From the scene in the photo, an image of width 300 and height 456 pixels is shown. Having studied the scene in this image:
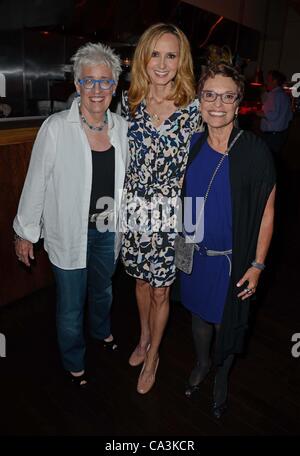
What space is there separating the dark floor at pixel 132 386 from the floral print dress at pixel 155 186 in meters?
0.68

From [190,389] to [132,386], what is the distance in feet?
1.08

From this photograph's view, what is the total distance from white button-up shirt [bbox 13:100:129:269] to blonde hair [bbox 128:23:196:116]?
6.5 inches

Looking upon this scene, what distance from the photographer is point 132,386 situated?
85.0 inches

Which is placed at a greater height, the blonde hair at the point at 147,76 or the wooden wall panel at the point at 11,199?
the blonde hair at the point at 147,76

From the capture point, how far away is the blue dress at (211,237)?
162 centimetres

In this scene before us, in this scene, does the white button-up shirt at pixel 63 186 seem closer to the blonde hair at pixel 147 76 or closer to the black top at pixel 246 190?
the blonde hair at pixel 147 76

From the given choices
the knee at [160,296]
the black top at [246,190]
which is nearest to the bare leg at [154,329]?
the knee at [160,296]

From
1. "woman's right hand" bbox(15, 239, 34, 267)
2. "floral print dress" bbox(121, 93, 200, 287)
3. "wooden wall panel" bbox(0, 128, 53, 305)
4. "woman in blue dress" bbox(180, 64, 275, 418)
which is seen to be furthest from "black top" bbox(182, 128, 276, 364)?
"wooden wall panel" bbox(0, 128, 53, 305)

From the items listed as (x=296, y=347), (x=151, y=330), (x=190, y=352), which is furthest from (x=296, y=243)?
(x=151, y=330)

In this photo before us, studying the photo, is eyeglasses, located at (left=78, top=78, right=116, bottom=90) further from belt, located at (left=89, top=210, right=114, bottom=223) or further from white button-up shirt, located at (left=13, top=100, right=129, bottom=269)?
belt, located at (left=89, top=210, right=114, bottom=223)

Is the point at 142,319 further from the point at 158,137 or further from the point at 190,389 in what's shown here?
the point at 158,137

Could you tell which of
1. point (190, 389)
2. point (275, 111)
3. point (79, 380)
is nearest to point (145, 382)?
point (190, 389)

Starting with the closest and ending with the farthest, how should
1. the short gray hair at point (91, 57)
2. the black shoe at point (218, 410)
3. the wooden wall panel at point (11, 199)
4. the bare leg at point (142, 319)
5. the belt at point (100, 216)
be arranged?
1. the short gray hair at point (91, 57)
2. the belt at point (100, 216)
3. the black shoe at point (218, 410)
4. the bare leg at point (142, 319)
5. the wooden wall panel at point (11, 199)
